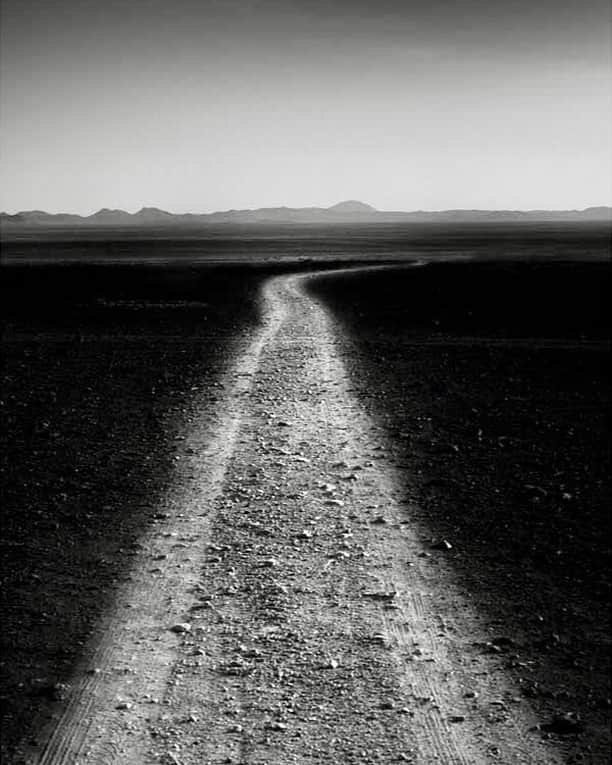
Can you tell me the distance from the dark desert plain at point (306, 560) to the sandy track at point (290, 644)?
0.07ft

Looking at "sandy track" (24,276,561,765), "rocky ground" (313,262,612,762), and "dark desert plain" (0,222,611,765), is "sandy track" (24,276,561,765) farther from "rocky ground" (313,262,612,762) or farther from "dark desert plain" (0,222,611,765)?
"rocky ground" (313,262,612,762)

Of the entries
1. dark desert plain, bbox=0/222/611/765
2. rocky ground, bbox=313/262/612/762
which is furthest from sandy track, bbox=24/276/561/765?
rocky ground, bbox=313/262/612/762

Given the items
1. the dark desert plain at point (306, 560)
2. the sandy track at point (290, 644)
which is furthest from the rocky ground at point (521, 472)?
the sandy track at point (290, 644)

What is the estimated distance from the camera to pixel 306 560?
26.3 ft

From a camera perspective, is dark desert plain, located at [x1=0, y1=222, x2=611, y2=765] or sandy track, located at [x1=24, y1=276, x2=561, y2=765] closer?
sandy track, located at [x1=24, y1=276, x2=561, y2=765]

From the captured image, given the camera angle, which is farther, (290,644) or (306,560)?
(306,560)

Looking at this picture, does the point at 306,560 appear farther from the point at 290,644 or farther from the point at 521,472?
→ the point at 521,472

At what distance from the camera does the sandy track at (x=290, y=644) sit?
535 cm

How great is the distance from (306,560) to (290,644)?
1573 millimetres

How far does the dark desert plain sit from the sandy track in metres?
0.02

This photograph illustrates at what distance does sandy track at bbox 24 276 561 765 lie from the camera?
17.6 feet

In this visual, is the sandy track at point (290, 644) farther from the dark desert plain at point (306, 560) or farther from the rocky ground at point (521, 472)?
the rocky ground at point (521, 472)

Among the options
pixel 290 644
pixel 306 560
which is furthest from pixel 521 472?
pixel 290 644

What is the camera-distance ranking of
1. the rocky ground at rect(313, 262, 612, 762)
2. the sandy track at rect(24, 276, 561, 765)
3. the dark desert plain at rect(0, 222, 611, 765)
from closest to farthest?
the sandy track at rect(24, 276, 561, 765) → the dark desert plain at rect(0, 222, 611, 765) → the rocky ground at rect(313, 262, 612, 762)
